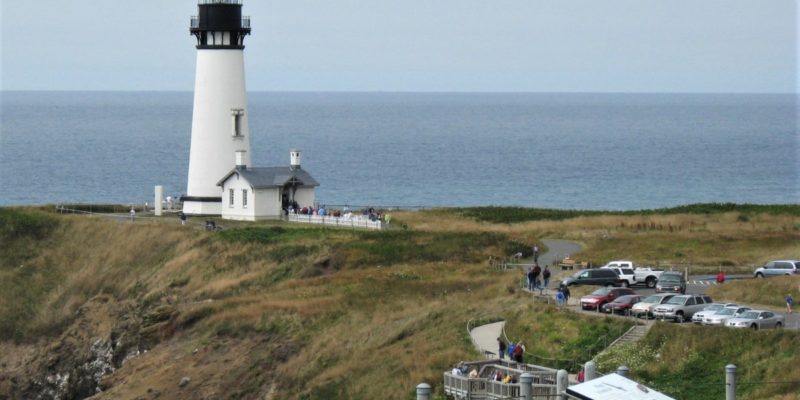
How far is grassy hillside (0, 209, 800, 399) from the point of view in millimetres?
51250

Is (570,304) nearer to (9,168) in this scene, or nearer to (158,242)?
(158,242)

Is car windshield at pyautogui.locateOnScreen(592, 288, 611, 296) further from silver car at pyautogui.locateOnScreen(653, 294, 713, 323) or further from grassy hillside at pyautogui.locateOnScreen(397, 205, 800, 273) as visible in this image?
grassy hillside at pyautogui.locateOnScreen(397, 205, 800, 273)

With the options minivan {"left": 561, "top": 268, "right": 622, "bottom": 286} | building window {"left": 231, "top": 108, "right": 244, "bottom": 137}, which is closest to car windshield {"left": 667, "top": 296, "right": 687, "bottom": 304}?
minivan {"left": 561, "top": 268, "right": 622, "bottom": 286}

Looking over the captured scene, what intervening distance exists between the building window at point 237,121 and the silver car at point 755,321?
36.1 metres

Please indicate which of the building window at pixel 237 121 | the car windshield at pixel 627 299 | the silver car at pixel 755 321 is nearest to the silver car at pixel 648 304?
the car windshield at pixel 627 299

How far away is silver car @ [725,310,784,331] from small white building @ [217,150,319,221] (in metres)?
33.1

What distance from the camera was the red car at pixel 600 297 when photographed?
172ft

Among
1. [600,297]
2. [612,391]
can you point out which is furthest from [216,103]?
[612,391]

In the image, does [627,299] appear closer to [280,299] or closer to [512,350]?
[512,350]

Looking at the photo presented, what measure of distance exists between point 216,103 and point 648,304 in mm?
33828

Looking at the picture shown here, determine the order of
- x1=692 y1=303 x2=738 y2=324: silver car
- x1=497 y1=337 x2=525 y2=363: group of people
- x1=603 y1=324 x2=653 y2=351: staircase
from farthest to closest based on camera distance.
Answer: x1=692 y1=303 x2=738 y2=324: silver car, x1=603 y1=324 x2=653 y2=351: staircase, x1=497 y1=337 x2=525 y2=363: group of people

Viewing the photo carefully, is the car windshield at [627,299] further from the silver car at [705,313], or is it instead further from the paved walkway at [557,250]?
the paved walkway at [557,250]

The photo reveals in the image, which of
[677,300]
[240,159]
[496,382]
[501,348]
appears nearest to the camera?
[496,382]

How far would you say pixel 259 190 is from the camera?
7675 centimetres
